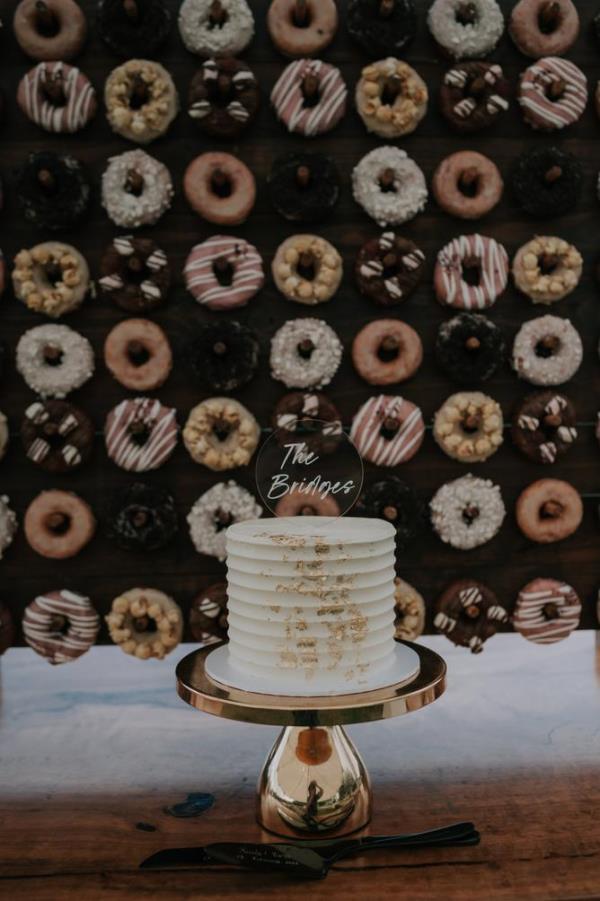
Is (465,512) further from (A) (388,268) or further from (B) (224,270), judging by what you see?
(B) (224,270)

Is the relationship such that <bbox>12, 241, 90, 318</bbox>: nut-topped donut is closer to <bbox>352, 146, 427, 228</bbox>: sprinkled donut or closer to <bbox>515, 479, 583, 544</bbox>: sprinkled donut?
<bbox>352, 146, 427, 228</bbox>: sprinkled donut

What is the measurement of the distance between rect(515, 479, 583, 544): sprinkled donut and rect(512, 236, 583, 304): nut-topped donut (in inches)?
22.3

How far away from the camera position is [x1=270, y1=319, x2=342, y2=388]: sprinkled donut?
2.21 m

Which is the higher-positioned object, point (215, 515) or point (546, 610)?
point (215, 515)

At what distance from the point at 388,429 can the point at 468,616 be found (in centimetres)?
61

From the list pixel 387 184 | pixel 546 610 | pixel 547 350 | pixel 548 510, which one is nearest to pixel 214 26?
pixel 387 184

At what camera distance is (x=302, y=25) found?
225cm

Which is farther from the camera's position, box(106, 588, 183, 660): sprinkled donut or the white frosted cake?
box(106, 588, 183, 660): sprinkled donut

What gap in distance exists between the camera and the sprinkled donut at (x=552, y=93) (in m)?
2.26

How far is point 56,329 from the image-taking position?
221 centimetres

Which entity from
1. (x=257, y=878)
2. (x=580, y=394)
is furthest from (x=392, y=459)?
(x=257, y=878)

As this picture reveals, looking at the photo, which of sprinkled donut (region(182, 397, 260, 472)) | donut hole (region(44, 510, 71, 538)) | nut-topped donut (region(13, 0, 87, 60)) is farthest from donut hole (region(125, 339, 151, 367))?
nut-topped donut (region(13, 0, 87, 60))

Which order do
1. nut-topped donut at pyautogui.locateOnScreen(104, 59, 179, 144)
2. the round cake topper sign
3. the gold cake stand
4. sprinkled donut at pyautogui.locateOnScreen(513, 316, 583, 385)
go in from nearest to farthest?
1. the gold cake stand
2. the round cake topper sign
3. nut-topped donut at pyautogui.locateOnScreen(104, 59, 179, 144)
4. sprinkled donut at pyautogui.locateOnScreen(513, 316, 583, 385)

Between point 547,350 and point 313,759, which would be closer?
point 313,759
